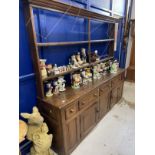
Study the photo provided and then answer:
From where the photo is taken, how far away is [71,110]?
162cm

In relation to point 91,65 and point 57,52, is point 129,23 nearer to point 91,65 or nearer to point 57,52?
point 91,65

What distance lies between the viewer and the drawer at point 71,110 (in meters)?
1.57

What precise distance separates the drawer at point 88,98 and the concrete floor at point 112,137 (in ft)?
1.87

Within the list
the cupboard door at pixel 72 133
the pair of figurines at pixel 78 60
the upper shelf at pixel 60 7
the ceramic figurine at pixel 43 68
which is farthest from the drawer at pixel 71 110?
the upper shelf at pixel 60 7

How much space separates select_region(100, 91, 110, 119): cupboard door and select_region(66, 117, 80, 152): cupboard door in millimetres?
691

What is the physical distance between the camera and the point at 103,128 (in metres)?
2.27

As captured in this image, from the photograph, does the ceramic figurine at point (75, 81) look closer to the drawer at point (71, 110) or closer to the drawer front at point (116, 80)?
the drawer at point (71, 110)

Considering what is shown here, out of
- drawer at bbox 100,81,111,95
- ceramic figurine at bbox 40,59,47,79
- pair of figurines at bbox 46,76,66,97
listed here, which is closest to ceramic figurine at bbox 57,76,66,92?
pair of figurines at bbox 46,76,66,97

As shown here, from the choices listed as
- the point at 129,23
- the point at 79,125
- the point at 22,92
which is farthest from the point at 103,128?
the point at 129,23

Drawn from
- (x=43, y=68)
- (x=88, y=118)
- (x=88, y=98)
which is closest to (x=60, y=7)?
(x=43, y=68)

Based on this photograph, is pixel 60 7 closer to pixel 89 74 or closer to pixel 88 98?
pixel 89 74

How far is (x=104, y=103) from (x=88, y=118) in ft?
1.81
